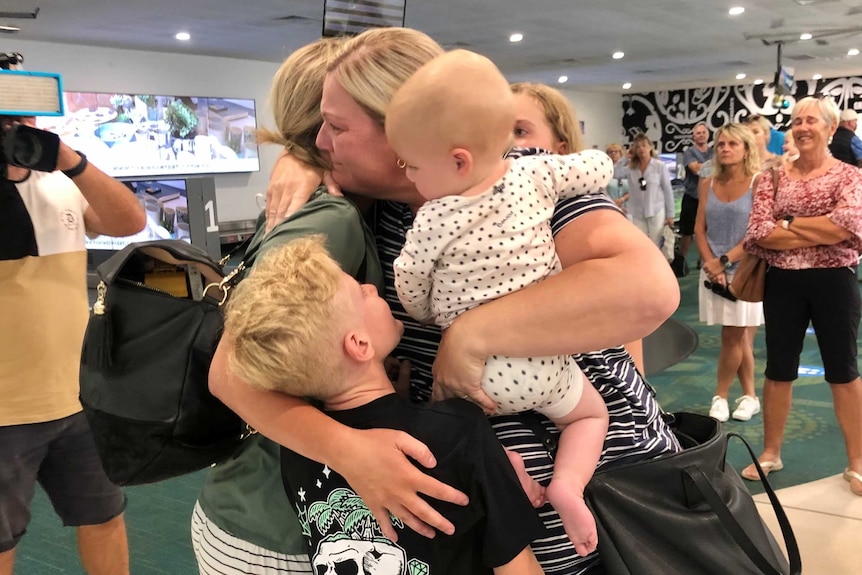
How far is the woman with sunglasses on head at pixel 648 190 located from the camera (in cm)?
843

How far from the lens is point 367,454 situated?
3.36 ft

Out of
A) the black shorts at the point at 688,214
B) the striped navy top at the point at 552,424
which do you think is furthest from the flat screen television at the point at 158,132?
the striped navy top at the point at 552,424

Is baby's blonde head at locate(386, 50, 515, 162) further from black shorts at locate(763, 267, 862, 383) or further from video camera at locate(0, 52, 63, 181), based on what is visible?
black shorts at locate(763, 267, 862, 383)

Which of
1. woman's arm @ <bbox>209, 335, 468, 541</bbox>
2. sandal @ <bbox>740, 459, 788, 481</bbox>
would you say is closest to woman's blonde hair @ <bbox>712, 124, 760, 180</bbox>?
sandal @ <bbox>740, 459, 788, 481</bbox>

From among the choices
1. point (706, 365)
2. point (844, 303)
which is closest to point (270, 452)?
point (844, 303)

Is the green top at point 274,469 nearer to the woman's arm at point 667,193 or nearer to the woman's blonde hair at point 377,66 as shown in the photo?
the woman's blonde hair at point 377,66

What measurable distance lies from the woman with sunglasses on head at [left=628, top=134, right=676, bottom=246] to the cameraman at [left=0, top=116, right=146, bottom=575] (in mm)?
6944

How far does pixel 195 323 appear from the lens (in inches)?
48.7

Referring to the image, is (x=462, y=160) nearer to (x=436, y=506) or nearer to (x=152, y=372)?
(x=436, y=506)

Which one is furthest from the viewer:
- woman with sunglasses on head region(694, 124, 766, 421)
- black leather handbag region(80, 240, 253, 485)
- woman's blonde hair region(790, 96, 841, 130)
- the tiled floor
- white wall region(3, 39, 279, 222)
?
white wall region(3, 39, 279, 222)

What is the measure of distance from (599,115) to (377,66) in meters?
23.9

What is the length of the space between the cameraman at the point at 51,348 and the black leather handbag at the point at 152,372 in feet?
3.55

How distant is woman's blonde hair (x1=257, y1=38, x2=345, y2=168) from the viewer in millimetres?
1348

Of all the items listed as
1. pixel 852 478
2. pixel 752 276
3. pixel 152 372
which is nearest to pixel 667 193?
pixel 752 276
